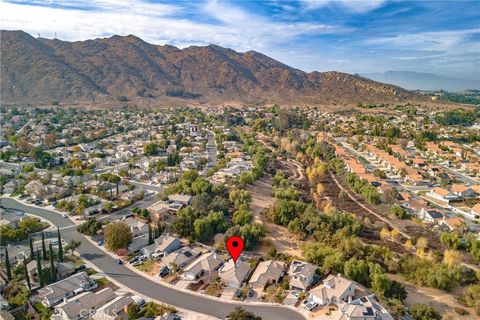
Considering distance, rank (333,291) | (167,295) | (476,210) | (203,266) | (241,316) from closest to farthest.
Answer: (241,316)
(333,291)
(167,295)
(203,266)
(476,210)

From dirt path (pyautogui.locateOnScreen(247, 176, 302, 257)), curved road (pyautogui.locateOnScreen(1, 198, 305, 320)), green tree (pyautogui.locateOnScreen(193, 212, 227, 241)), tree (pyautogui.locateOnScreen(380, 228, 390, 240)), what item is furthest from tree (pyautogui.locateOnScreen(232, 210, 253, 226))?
tree (pyautogui.locateOnScreen(380, 228, 390, 240))

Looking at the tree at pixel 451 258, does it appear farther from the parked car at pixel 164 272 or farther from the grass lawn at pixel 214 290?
the parked car at pixel 164 272

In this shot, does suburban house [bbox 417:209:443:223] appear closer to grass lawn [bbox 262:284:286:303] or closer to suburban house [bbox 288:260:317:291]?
suburban house [bbox 288:260:317:291]

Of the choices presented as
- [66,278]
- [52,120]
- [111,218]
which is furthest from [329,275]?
[52,120]

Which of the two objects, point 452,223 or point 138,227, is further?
point 452,223

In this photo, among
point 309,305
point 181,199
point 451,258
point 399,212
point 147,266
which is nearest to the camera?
point 309,305

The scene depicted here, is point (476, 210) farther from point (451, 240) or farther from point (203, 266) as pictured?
point (203, 266)

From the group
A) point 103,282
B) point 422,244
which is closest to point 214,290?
point 103,282

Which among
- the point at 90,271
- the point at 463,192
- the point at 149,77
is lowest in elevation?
the point at 90,271
